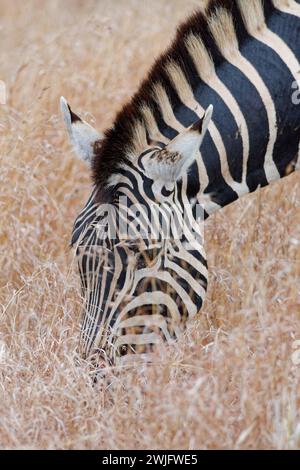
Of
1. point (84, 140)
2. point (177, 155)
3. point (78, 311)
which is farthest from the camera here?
point (78, 311)

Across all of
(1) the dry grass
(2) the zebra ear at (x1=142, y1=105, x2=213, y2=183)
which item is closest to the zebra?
(2) the zebra ear at (x1=142, y1=105, x2=213, y2=183)

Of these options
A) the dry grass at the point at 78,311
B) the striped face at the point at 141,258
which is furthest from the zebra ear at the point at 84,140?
the dry grass at the point at 78,311

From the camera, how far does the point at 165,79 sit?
482 cm

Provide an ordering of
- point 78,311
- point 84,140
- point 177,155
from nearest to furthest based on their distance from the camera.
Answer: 1. point 177,155
2. point 84,140
3. point 78,311

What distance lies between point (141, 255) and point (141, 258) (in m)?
0.02

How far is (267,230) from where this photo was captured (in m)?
6.31

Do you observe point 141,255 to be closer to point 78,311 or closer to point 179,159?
point 179,159

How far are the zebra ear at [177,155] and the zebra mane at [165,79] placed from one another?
149mm

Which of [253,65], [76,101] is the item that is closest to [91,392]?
[253,65]

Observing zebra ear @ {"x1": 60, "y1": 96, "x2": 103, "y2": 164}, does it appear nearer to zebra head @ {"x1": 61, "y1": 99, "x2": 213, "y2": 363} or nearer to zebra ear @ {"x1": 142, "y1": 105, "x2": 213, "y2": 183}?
zebra head @ {"x1": 61, "y1": 99, "x2": 213, "y2": 363}

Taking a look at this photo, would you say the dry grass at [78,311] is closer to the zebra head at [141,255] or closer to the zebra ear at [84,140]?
the zebra head at [141,255]

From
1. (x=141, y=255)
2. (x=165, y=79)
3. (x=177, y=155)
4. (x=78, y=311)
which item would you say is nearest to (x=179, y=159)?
(x=177, y=155)

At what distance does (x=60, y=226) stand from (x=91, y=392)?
2440 millimetres

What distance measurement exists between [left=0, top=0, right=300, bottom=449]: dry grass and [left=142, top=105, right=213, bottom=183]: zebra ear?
0.60 meters
